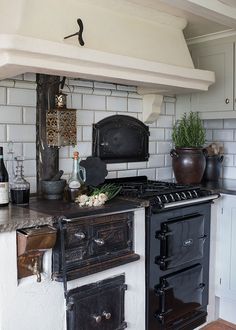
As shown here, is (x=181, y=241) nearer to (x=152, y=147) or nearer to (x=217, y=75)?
(x=152, y=147)

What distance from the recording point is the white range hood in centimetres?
180

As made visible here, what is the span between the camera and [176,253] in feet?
7.73

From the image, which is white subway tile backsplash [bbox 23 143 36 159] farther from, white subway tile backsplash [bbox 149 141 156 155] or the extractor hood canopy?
white subway tile backsplash [bbox 149 141 156 155]

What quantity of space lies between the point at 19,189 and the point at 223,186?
152 centimetres

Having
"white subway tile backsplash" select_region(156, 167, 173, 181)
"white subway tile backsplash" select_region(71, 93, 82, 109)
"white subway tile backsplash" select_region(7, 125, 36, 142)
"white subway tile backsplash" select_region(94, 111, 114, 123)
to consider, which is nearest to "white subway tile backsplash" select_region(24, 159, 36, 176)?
"white subway tile backsplash" select_region(7, 125, 36, 142)

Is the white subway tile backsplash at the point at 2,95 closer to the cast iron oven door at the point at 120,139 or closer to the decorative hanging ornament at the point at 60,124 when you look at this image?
the decorative hanging ornament at the point at 60,124

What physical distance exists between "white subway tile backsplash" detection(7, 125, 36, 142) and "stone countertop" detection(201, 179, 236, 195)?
122 cm

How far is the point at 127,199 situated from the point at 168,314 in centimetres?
73

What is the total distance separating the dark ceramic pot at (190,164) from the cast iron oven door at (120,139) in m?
0.27

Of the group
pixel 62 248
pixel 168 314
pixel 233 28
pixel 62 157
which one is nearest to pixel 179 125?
pixel 233 28

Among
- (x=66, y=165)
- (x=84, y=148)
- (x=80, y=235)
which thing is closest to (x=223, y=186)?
(x=84, y=148)

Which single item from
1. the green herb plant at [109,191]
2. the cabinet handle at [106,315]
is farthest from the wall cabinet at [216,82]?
the cabinet handle at [106,315]

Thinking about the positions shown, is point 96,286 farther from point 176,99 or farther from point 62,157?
point 176,99

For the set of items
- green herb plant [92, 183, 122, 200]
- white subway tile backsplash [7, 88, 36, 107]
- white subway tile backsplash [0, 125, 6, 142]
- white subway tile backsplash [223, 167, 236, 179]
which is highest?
white subway tile backsplash [7, 88, 36, 107]
